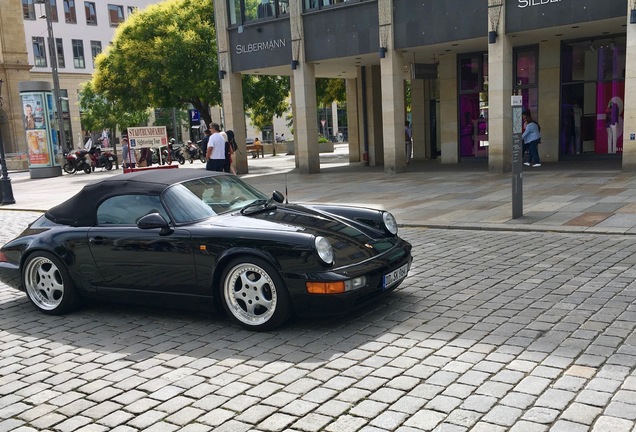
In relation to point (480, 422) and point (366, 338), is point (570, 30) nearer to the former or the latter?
point (366, 338)

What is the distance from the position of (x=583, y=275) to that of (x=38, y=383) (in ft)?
17.0

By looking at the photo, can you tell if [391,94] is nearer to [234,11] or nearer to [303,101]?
[303,101]

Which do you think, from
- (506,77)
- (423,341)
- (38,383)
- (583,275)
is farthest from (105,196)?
(506,77)

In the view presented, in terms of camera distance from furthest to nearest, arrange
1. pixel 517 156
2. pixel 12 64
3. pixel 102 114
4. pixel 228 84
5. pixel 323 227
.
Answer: pixel 102 114, pixel 12 64, pixel 228 84, pixel 517 156, pixel 323 227

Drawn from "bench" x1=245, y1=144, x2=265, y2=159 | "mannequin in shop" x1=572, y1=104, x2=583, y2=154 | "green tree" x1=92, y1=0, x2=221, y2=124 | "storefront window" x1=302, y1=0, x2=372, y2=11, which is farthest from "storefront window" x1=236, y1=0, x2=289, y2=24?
"bench" x1=245, y1=144, x2=265, y2=159

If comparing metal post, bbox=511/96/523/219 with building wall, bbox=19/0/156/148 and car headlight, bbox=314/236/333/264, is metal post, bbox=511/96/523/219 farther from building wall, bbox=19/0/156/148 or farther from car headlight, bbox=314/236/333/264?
building wall, bbox=19/0/156/148

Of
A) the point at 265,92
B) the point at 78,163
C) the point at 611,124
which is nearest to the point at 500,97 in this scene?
the point at 611,124

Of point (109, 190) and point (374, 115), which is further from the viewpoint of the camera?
point (374, 115)

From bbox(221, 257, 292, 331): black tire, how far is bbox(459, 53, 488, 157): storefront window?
63.3 ft

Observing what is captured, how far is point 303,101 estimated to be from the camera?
22.0m

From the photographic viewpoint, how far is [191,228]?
536 centimetres

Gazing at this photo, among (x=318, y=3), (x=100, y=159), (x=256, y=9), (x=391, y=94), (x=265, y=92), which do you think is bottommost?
(x=100, y=159)

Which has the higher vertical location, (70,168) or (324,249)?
(324,249)

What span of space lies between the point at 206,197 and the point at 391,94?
579 inches
